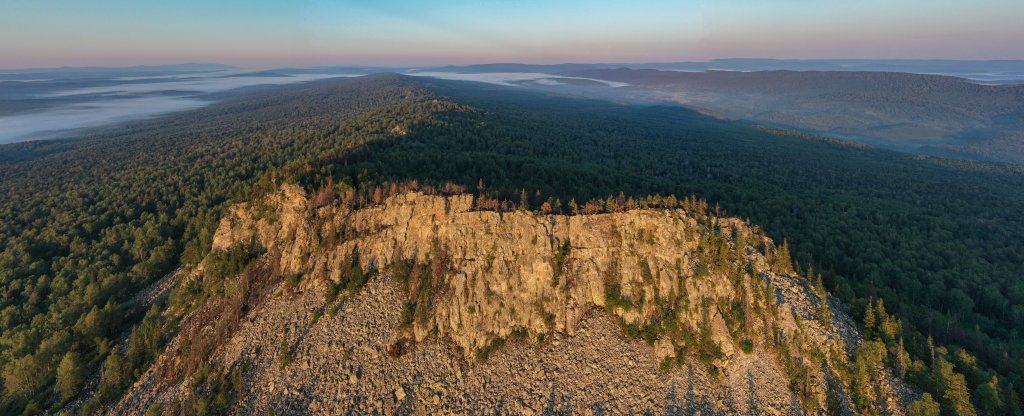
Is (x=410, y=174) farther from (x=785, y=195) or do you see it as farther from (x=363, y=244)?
(x=785, y=195)

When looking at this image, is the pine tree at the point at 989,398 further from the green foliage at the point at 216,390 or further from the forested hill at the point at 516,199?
the green foliage at the point at 216,390

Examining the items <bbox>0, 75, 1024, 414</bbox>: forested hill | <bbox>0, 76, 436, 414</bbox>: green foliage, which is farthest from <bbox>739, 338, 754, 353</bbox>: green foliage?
<bbox>0, 76, 436, 414</bbox>: green foliage

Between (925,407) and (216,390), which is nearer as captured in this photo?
(925,407)

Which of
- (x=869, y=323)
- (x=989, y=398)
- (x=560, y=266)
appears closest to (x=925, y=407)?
(x=989, y=398)

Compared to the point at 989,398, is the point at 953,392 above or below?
above

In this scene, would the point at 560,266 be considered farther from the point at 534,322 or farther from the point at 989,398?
the point at 989,398

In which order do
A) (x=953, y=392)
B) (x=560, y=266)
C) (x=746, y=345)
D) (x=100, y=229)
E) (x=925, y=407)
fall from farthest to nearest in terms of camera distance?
(x=100, y=229)
(x=560, y=266)
(x=746, y=345)
(x=953, y=392)
(x=925, y=407)

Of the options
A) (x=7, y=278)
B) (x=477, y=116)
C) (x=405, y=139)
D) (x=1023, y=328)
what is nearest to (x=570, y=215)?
(x=1023, y=328)
